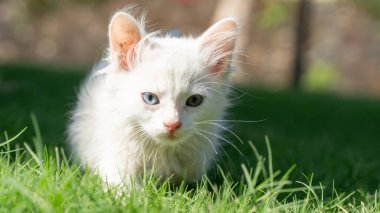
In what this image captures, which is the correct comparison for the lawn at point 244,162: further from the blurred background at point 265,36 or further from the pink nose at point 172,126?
the blurred background at point 265,36

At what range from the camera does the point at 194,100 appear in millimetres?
3020

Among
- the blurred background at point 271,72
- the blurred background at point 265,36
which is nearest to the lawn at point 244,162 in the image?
the blurred background at point 271,72

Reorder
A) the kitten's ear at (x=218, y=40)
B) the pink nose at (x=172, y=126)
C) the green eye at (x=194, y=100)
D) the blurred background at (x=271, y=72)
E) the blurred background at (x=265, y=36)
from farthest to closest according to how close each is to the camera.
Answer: the blurred background at (x=265, y=36) → the blurred background at (x=271, y=72) → the kitten's ear at (x=218, y=40) → the green eye at (x=194, y=100) → the pink nose at (x=172, y=126)

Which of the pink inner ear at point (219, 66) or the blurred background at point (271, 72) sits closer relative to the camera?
the pink inner ear at point (219, 66)

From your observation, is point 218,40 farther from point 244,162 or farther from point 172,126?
point 244,162

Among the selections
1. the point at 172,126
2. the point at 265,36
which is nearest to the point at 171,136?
the point at 172,126

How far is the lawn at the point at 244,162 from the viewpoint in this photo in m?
2.47

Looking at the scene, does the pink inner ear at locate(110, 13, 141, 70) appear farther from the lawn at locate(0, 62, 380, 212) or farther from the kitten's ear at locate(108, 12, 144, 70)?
the lawn at locate(0, 62, 380, 212)

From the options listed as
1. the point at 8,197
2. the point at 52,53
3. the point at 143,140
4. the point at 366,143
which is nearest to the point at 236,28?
the point at 143,140

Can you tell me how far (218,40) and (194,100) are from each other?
0.37 meters

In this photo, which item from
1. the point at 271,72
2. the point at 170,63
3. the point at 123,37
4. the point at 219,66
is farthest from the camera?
the point at 271,72

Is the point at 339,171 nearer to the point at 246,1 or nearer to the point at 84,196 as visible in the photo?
the point at 84,196

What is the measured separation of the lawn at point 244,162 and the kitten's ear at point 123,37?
0.58 metres

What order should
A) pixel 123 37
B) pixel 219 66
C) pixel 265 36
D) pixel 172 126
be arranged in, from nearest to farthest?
1. pixel 172 126
2. pixel 123 37
3. pixel 219 66
4. pixel 265 36
